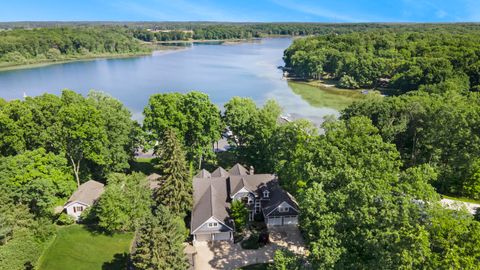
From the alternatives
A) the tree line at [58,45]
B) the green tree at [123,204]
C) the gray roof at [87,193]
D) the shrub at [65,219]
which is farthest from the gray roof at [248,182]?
the tree line at [58,45]

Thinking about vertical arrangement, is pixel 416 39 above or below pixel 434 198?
above

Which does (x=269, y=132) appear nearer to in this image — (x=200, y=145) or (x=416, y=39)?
(x=200, y=145)

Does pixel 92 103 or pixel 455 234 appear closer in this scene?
pixel 455 234

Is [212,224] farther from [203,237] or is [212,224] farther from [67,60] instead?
[67,60]

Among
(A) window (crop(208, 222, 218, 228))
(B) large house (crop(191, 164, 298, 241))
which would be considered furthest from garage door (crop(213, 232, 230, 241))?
(A) window (crop(208, 222, 218, 228))

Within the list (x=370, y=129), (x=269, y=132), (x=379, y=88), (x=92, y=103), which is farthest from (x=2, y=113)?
(x=379, y=88)

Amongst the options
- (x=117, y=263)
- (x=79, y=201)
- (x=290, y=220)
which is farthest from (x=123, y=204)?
(x=290, y=220)

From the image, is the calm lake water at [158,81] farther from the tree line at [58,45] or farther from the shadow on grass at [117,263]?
the shadow on grass at [117,263]
